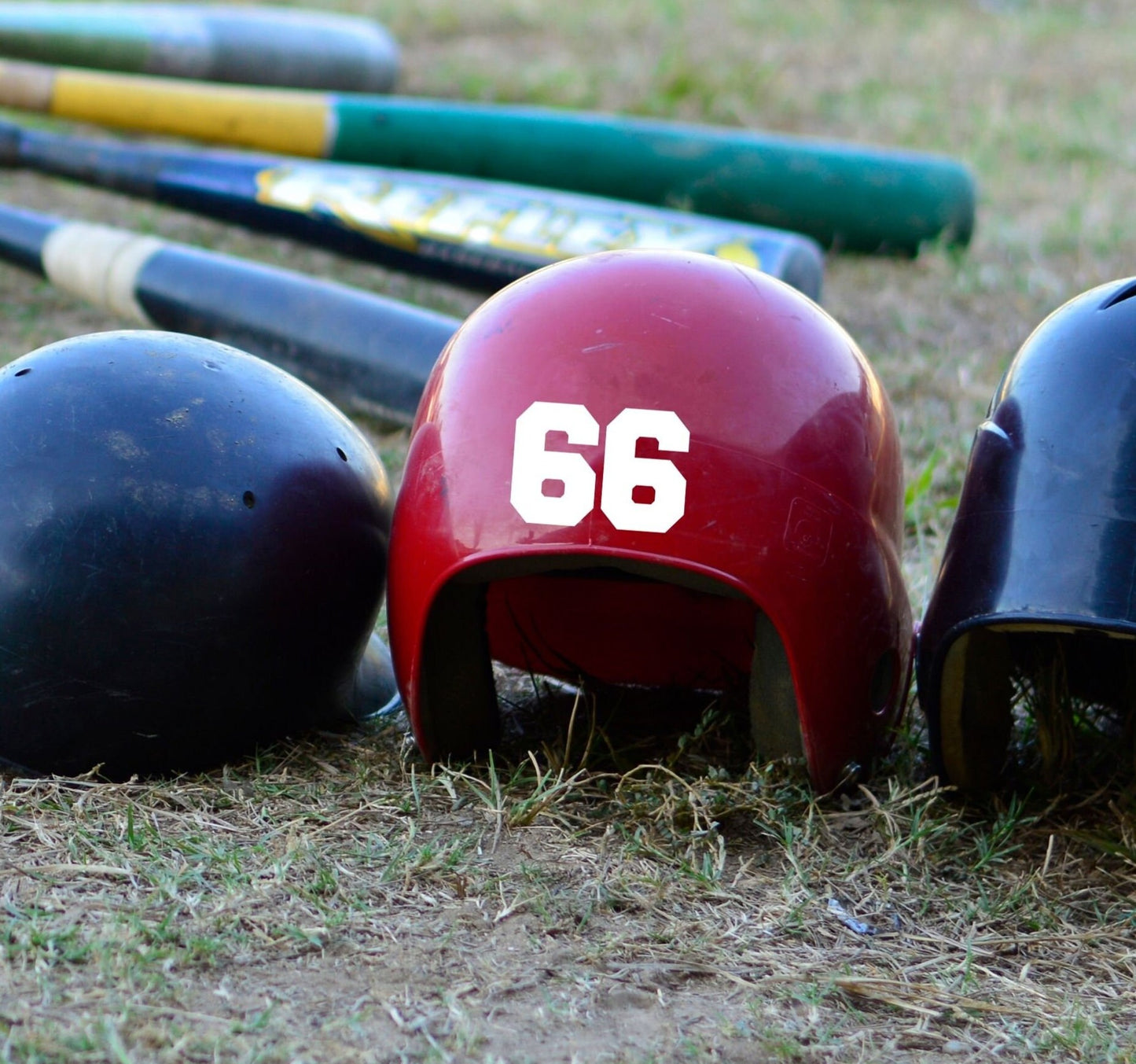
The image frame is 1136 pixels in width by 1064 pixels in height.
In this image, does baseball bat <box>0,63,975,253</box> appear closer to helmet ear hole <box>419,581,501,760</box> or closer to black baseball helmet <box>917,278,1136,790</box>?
black baseball helmet <box>917,278,1136,790</box>

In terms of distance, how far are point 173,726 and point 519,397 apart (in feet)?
2.50

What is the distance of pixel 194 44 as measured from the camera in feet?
23.9

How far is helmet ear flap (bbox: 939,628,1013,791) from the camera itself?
2.30 m

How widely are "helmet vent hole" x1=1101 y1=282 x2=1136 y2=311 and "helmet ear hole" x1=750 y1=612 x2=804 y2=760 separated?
29.2 inches

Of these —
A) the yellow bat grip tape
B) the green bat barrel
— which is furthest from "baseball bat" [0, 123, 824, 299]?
the yellow bat grip tape

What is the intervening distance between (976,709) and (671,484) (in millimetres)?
674

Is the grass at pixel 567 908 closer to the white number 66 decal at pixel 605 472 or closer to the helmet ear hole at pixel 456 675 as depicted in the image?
the helmet ear hole at pixel 456 675

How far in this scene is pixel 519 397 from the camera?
2.20 m

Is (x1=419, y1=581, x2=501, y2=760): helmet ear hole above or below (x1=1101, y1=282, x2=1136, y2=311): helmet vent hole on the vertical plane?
below

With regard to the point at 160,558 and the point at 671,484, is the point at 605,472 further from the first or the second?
the point at 160,558

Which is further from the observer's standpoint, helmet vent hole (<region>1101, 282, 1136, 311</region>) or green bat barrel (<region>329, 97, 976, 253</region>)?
green bat barrel (<region>329, 97, 976, 253</region>)

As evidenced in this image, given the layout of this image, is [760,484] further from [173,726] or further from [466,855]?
[173,726]

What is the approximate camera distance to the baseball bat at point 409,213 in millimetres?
Result: 4648

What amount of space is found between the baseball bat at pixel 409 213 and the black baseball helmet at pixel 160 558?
229cm
